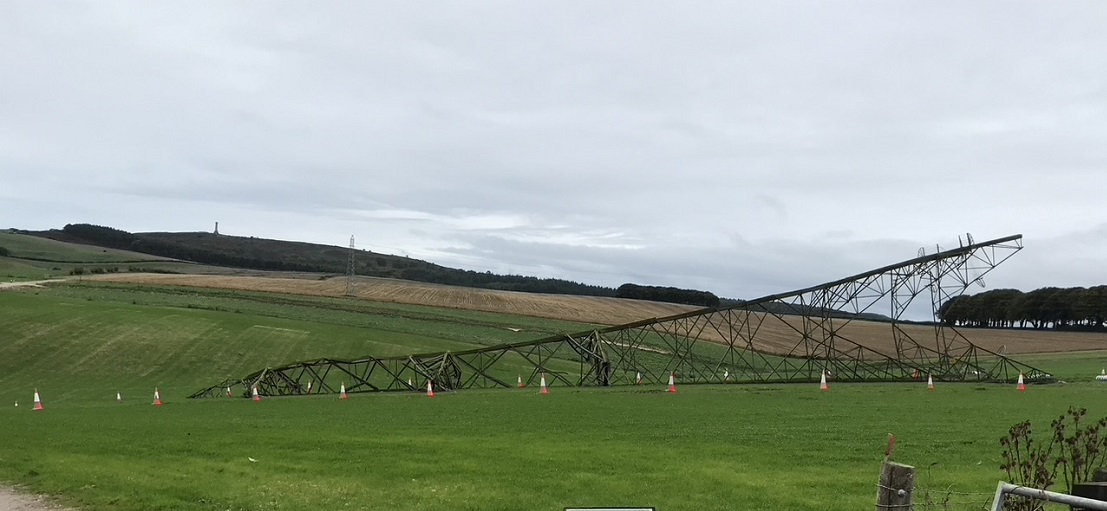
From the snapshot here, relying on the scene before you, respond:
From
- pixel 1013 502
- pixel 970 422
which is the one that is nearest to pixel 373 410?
pixel 970 422

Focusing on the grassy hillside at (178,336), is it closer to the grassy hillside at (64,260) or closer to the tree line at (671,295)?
the grassy hillside at (64,260)

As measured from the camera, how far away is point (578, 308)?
90.6m

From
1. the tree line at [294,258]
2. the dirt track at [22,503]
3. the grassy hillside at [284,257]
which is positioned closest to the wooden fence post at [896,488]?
the dirt track at [22,503]

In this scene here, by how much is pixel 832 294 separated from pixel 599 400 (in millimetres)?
17535

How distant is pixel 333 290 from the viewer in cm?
9325

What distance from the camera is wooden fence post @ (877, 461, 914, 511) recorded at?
5.86 m

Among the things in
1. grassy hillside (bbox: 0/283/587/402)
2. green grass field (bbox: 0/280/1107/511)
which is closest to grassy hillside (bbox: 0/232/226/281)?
grassy hillside (bbox: 0/283/587/402)

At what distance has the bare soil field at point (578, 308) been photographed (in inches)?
2827

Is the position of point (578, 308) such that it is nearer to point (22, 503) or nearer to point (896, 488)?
point (22, 503)

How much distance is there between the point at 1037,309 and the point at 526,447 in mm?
121510

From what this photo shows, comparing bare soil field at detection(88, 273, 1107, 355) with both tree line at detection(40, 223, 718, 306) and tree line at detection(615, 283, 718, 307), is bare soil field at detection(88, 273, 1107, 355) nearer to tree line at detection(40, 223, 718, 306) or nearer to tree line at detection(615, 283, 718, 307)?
tree line at detection(615, 283, 718, 307)

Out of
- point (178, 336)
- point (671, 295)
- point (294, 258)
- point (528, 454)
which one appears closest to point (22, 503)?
point (528, 454)

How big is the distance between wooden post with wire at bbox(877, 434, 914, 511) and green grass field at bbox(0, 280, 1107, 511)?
270 cm

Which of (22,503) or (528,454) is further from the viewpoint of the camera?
(528,454)
